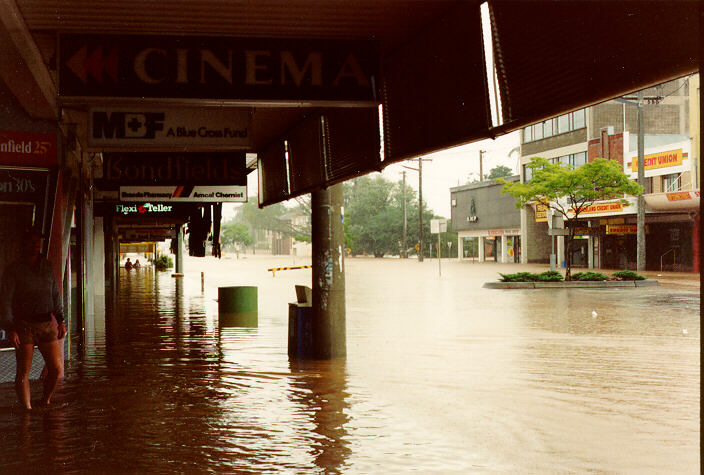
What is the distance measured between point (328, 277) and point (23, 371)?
16.2 ft

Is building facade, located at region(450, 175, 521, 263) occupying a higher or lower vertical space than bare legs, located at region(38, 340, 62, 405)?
higher

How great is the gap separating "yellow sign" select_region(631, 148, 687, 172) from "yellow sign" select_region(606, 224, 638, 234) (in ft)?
12.1

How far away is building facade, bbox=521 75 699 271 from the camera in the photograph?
1789 inches

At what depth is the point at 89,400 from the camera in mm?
8609

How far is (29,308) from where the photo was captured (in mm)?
7832

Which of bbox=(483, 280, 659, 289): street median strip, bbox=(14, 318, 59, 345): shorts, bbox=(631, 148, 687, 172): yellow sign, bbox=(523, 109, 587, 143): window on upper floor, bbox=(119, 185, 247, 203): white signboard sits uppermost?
bbox=(523, 109, 587, 143): window on upper floor

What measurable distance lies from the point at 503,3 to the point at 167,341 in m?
10.3

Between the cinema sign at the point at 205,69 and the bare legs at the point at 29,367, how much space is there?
3.05 meters

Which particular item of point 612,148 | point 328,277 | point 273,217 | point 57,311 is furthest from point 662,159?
point 273,217

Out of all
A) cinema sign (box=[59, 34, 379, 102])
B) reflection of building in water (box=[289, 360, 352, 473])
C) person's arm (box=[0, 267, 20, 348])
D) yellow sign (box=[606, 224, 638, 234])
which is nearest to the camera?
cinema sign (box=[59, 34, 379, 102])

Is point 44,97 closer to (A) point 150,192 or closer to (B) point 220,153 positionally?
(B) point 220,153

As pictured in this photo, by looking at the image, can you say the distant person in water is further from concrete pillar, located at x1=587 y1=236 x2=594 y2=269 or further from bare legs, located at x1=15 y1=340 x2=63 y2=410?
concrete pillar, located at x1=587 y1=236 x2=594 y2=269

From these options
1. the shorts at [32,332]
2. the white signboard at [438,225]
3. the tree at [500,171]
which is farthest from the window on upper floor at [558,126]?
the tree at [500,171]

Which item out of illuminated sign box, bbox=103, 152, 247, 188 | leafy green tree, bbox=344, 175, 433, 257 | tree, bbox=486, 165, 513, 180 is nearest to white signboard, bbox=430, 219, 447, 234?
illuminated sign box, bbox=103, 152, 247, 188
